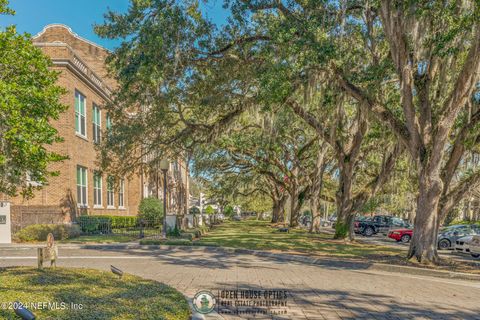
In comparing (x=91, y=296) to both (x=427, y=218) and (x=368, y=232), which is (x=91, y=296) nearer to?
(x=427, y=218)

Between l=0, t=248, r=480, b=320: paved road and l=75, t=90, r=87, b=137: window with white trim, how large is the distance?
1018 centimetres

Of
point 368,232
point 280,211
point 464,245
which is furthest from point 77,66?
point 280,211

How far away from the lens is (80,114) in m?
23.8

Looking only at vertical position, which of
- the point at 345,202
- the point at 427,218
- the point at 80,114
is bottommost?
the point at 427,218

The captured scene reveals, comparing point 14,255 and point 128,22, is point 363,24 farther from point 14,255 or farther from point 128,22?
point 14,255

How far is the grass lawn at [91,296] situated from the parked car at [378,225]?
1197 inches

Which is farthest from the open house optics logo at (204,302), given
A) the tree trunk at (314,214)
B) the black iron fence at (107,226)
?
the tree trunk at (314,214)

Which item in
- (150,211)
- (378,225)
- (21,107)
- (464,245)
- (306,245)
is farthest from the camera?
(378,225)

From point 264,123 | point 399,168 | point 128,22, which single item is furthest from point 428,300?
point 399,168

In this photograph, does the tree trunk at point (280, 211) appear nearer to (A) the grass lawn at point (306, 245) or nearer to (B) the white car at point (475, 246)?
(A) the grass lawn at point (306, 245)

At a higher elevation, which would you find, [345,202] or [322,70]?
[322,70]

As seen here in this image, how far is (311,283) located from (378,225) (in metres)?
28.0

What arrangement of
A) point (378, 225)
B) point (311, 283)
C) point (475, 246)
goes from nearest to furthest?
point (311, 283) → point (475, 246) → point (378, 225)

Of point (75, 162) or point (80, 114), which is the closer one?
point (75, 162)
